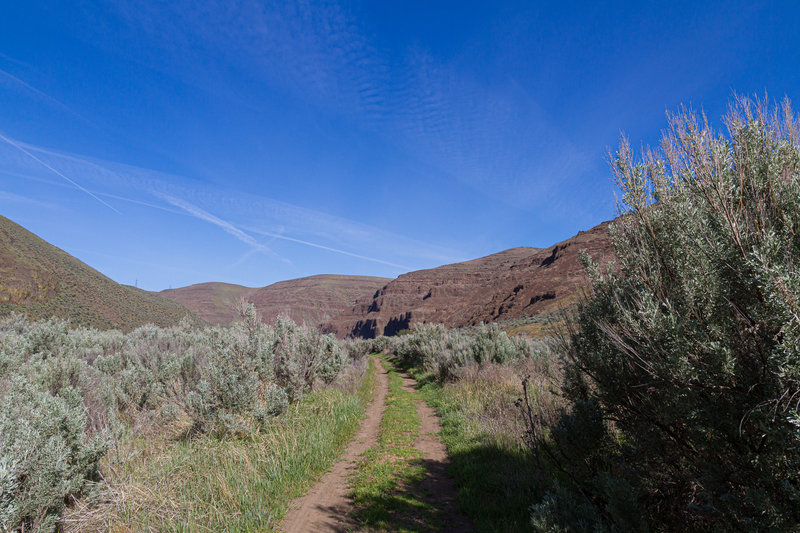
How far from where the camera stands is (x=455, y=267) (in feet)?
468

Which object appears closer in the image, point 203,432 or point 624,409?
point 624,409

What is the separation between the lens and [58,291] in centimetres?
3381

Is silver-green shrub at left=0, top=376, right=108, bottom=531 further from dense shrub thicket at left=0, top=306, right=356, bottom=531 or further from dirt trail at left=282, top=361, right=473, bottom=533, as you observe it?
dirt trail at left=282, top=361, right=473, bottom=533

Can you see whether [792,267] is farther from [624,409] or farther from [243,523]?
[243,523]

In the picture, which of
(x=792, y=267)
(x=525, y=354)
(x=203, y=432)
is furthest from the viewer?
(x=525, y=354)

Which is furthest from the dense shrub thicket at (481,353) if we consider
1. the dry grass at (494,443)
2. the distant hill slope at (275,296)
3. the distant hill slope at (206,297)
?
the distant hill slope at (206,297)

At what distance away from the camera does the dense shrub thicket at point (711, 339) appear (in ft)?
6.18

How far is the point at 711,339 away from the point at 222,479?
18.8 feet

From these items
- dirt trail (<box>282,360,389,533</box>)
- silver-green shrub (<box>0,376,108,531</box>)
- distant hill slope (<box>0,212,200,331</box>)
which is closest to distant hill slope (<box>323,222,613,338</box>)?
dirt trail (<box>282,360,389,533</box>)

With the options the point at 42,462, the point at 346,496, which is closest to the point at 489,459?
the point at 346,496

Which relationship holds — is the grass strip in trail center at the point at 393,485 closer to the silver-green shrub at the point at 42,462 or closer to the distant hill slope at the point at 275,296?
the silver-green shrub at the point at 42,462

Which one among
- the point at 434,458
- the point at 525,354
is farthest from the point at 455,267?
the point at 434,458

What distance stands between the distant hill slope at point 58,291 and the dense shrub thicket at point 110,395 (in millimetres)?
21192

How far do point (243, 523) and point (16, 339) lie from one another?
12.0m
